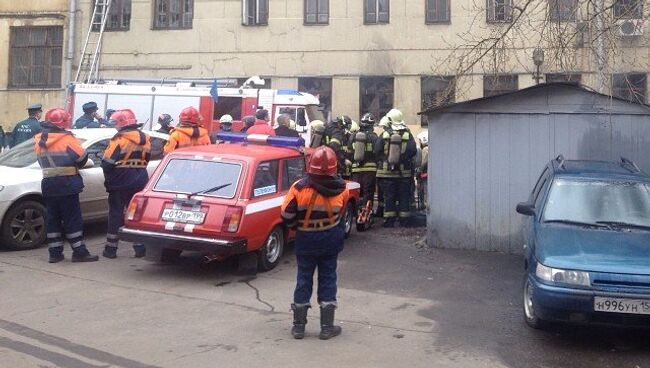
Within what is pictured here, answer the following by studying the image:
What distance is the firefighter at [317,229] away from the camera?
6402 millimetres

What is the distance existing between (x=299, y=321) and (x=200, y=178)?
299 cm

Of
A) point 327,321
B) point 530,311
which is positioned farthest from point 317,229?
point 530,311

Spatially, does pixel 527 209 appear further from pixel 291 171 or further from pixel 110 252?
pixel 110 252

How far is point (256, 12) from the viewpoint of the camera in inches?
966

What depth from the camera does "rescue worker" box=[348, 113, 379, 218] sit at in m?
12.1

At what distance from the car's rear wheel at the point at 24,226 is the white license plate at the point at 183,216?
2.58 meters

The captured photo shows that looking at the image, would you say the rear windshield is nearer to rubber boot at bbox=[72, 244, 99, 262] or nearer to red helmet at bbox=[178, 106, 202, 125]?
rubber boot at bbox=[72, 244, 99, 262]

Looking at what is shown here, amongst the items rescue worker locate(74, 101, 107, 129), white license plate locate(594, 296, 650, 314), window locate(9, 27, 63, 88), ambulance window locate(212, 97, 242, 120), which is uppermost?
window locate(9, 27, 63, 88)

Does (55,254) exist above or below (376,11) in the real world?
below

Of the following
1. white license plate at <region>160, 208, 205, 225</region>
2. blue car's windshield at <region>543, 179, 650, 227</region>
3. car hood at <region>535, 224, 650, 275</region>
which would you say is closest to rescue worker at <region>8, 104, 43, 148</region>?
white license plate at <region>160, 208, 205, 225</region>

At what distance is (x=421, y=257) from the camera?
10.2m

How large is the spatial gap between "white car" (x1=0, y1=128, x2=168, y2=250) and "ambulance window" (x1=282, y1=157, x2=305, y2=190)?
2.73 m

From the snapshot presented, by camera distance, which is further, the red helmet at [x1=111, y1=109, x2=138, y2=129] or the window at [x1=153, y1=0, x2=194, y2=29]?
the window at [x1=153, y1=0, x2=194, y2=29]

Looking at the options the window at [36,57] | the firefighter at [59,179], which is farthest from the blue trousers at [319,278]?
the window at [36,57]
